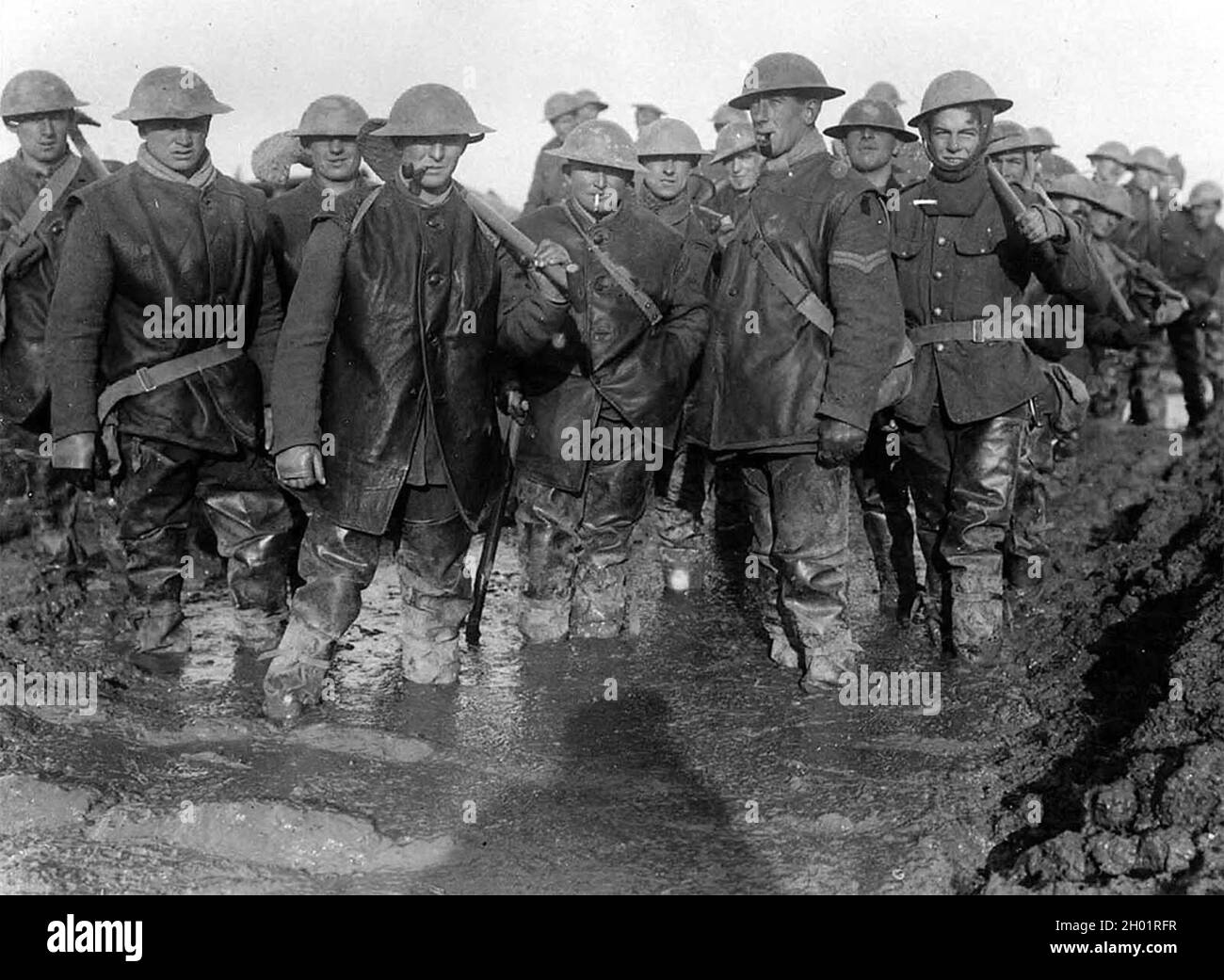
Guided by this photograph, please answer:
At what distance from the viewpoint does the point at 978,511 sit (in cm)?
566

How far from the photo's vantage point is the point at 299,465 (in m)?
4.75

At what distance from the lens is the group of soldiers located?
4938mm

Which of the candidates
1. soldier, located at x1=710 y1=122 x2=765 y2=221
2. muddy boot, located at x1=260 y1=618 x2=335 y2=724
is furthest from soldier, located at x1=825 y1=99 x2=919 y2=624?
muddy boot, located at x1=260 y1=618 x2=335 y2=724

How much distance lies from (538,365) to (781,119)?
1.43 m

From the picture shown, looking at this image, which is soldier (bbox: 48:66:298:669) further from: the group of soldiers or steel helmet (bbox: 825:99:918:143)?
steel helmet (bbox: 825:99:918:143)

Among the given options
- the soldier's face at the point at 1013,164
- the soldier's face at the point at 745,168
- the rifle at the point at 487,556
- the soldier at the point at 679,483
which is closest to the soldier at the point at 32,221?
the rifle at the point at 487,556

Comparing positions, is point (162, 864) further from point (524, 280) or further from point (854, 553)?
point (854, 553)

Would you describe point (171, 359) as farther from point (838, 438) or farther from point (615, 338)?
point (838, 438)

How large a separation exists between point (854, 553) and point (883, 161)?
259 centimetres

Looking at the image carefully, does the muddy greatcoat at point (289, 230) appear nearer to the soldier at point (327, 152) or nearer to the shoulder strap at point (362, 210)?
the soldier at point (327, 152)

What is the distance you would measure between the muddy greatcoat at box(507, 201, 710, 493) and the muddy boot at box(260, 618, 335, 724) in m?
1.36

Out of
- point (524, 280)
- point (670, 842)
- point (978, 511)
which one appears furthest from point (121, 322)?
point (978, 511)

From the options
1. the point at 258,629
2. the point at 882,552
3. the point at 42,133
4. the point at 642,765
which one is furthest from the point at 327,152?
the point at 642,765

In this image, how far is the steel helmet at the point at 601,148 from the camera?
5.79 m
